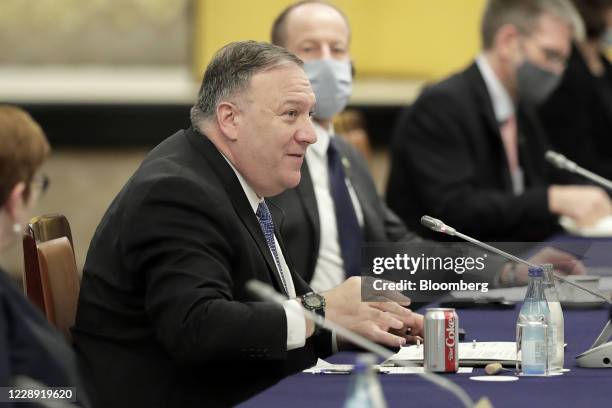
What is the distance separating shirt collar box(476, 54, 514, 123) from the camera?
193 inches

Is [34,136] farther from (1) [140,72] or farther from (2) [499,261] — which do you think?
(1) [140,72]

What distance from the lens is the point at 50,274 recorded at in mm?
2713

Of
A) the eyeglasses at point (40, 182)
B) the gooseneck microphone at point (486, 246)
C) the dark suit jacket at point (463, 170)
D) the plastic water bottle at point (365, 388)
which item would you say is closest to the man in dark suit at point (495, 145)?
the dark suit jacket at point (463, 170)

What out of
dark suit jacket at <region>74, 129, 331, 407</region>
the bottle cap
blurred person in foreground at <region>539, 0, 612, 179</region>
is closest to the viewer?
dark suit jacket at <region>74, 129, 331, 407</region>

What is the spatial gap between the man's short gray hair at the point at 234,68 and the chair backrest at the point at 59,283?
0.41 m

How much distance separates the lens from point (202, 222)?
97.4 inches

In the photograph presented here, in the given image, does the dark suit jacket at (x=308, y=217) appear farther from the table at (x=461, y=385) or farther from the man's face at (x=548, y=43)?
the man's face at (x=548, y=43)

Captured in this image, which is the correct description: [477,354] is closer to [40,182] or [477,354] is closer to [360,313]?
[360,313]

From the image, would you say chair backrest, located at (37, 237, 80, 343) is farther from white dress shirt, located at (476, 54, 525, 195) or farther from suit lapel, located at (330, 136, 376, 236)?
white dress shirt, located at (476, 54, 525, 195)

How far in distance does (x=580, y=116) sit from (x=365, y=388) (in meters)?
4.92

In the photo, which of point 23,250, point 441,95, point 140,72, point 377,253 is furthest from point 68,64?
point 377,253

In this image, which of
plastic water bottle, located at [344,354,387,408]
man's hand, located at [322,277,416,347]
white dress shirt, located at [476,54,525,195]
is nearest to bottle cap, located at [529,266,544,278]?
man's hand, located at [322,277,416,347]

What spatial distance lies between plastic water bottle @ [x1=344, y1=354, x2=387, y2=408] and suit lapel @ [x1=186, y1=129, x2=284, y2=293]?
0.94 metres

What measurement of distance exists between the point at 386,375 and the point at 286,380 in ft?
0.62
